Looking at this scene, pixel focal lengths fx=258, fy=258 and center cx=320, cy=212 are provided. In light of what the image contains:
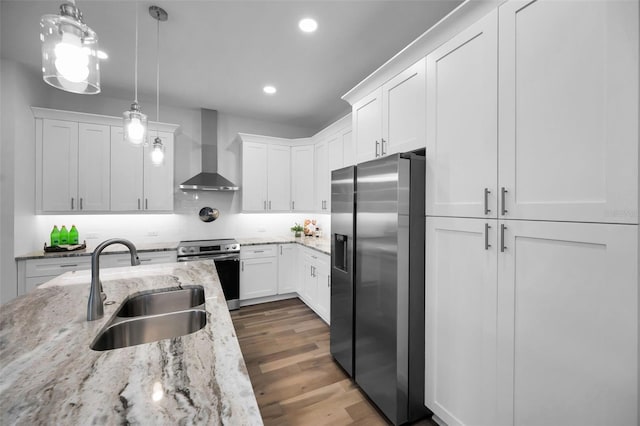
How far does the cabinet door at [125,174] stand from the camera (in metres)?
3.38

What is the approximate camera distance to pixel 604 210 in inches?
38.3

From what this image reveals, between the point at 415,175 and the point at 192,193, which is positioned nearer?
the point at 415,175

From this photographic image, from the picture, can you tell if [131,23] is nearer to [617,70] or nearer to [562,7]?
[562,7]

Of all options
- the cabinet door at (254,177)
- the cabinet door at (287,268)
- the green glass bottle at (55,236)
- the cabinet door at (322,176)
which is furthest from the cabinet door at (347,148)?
the green glass bottle at (55,236)

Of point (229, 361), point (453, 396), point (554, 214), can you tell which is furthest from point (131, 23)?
point (453, 396)

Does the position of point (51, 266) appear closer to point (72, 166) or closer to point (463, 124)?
point (72, 166)

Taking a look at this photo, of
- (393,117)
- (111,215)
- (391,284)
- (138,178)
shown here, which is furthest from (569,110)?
(111,215)

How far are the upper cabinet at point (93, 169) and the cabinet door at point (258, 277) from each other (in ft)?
4.64

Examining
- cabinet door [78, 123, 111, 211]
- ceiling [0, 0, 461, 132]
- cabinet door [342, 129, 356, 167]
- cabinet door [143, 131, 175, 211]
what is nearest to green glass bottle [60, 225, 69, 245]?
cabinet door [78, 123, 111, 211]

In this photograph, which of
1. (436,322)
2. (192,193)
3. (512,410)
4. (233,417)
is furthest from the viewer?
(192,193)

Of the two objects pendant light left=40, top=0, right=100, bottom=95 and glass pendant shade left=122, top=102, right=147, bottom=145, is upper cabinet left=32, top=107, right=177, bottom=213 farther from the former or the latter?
pendant light left=40, top=0, right=100, bottom=95

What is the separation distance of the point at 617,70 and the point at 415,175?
94cm

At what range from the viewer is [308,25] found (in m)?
2.15

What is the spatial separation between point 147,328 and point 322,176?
3025mm
